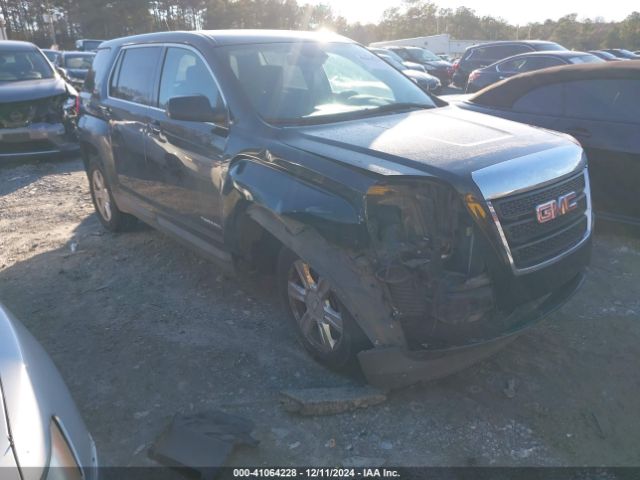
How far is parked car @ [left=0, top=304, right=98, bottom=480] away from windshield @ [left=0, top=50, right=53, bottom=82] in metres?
8.88

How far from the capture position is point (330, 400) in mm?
3092

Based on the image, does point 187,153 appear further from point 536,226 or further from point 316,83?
point 536,226

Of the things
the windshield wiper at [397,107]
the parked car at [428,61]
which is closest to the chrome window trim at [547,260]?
the windshield wiper at [397,107]

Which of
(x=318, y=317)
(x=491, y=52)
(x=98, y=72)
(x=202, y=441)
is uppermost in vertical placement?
(x=98, y=72)

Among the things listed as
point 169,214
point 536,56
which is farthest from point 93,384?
point 536,56

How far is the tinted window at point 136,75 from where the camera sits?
4781mm

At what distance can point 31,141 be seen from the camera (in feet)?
29.2

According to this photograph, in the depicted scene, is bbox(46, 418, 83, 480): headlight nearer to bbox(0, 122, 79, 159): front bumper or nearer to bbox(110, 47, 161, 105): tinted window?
bbox(110, 47, 161, 105): tinted window

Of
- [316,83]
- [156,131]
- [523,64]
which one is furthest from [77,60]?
[316,83]

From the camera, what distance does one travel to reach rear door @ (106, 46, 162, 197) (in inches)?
188

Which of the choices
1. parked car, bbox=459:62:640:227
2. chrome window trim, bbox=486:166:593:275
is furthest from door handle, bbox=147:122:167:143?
parked car, bbox=459:62:640:227

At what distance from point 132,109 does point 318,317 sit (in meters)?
2.75

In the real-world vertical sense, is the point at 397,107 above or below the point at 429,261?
above

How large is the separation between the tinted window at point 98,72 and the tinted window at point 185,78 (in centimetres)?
138
